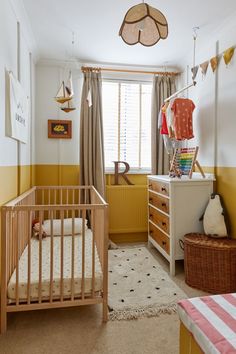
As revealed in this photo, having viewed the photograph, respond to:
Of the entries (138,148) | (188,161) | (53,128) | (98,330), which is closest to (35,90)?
(53,128)

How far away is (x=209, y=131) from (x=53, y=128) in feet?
6.63

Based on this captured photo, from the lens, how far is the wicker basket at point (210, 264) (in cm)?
227

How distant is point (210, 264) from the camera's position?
234 cm

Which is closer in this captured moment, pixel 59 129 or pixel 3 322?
pixel 3 322

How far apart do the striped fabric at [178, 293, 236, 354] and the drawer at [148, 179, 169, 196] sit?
160cm

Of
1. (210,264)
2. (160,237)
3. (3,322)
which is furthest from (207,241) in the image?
(3,322)

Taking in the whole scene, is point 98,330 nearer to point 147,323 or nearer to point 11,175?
point 147,323

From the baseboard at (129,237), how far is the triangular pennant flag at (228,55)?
7.97ft

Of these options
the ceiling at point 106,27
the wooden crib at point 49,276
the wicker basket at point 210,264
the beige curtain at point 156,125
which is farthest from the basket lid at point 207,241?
the ceiling at point 106,27

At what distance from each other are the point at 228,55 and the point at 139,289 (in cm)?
232

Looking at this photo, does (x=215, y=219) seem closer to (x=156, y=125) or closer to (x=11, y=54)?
(x=156, y=125)

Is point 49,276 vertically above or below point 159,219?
below

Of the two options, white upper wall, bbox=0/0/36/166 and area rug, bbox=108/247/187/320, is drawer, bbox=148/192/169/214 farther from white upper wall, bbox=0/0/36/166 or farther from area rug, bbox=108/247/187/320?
white upper wall, bbox=0/0/36/166

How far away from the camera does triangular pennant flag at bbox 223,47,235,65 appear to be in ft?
8.32
